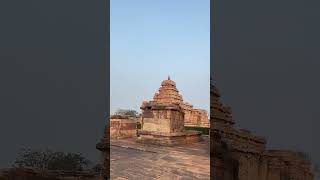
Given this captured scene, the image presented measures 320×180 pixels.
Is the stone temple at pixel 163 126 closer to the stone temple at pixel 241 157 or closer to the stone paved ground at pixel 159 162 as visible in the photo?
the stone paved ground at pixel 159 162

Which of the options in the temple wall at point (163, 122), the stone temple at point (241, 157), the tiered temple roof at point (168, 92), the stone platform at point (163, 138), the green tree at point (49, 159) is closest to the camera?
the stone temple at point (241, 157)

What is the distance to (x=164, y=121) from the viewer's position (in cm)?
796

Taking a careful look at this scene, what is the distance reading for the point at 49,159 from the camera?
2336cm

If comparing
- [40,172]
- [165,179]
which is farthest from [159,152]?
[40,172]

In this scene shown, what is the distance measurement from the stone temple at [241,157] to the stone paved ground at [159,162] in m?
0.30

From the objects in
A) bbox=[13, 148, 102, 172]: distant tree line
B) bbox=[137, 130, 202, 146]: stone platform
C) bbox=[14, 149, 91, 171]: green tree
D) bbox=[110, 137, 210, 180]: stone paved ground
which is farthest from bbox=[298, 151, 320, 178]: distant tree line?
bbox=[14, 149, 91, 171]: green tree

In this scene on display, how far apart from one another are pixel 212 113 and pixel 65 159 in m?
17.8

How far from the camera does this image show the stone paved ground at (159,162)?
5.86 m

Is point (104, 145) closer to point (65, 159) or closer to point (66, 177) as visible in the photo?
point (66, 177)

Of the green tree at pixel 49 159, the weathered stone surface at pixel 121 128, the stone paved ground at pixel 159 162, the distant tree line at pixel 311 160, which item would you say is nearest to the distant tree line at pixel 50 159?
the green tree at pixel 49 159

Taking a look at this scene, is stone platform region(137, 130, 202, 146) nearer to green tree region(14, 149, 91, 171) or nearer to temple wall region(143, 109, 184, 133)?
temple wall region(143, 109, 184, 133)

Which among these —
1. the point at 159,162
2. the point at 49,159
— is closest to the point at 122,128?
the point at 159,162

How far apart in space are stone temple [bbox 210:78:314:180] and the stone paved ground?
298mm

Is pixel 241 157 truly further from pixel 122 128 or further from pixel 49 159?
pixel 49 159
